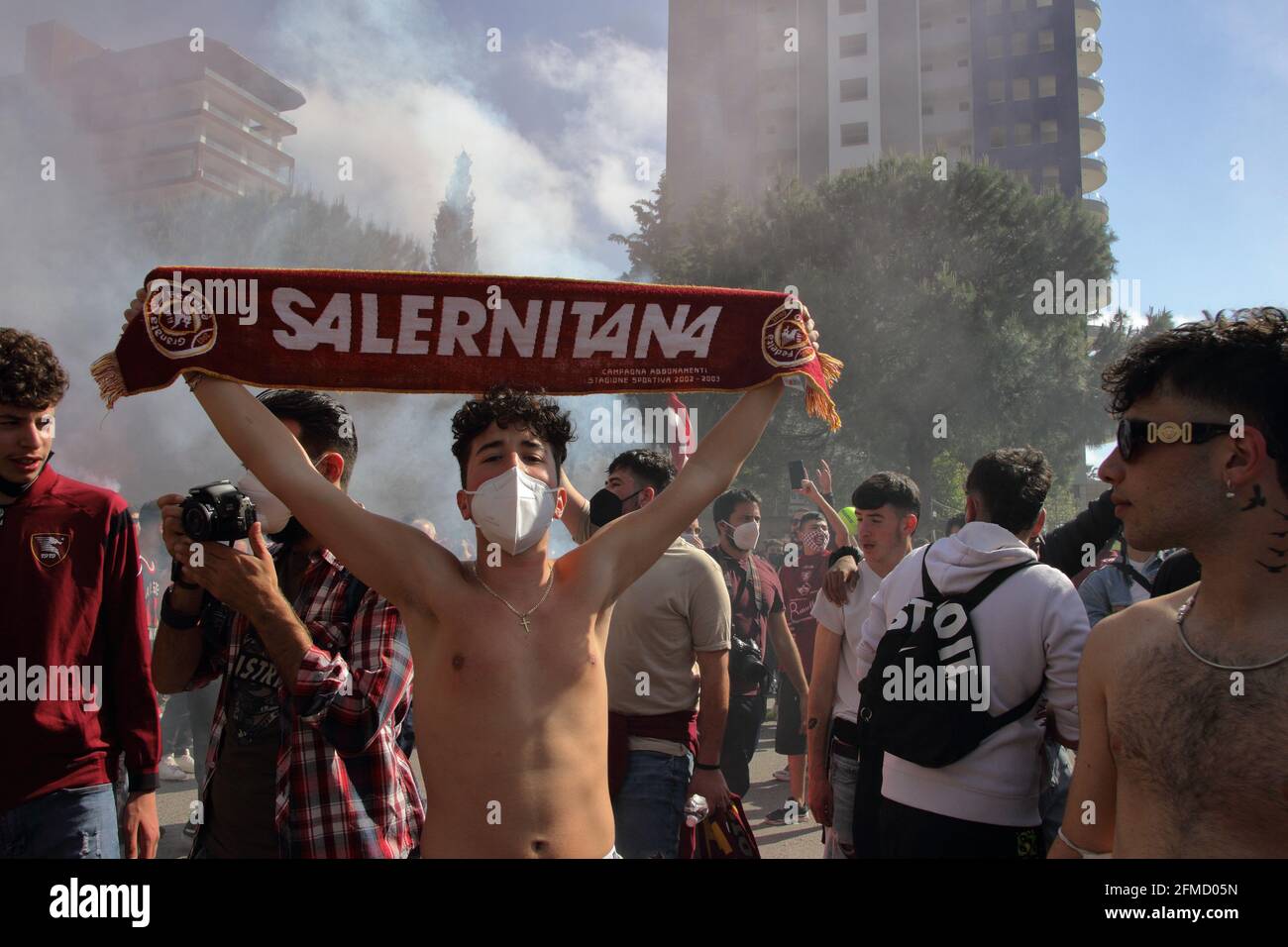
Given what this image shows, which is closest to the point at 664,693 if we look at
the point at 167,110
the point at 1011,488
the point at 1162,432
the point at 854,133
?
the point at 1011,488

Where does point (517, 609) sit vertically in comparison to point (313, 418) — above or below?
below

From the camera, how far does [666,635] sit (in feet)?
13.5

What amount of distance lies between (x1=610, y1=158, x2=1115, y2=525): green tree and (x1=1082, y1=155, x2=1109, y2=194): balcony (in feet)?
95.8

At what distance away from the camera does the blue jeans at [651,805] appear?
12.6ft

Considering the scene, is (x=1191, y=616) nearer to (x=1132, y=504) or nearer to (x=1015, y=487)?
(x=1132, y=504)

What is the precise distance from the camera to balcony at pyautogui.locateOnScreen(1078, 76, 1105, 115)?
2141 inches

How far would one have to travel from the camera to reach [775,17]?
183 ft

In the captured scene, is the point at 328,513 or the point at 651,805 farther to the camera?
the point at 651,805

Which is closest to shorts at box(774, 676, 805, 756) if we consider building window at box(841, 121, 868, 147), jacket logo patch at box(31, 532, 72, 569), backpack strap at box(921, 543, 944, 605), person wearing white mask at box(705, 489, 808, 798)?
person wearing white mask at box(705, 489, 808, 798)

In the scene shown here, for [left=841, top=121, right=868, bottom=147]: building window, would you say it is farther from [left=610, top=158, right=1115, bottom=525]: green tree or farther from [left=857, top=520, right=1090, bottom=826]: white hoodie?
[left=857, top=520, right=1090, bottom=826]: white hoodie

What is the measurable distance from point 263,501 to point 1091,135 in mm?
63427

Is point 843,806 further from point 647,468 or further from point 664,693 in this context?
point 647,468

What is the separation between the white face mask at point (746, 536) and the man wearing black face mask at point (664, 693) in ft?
6.89

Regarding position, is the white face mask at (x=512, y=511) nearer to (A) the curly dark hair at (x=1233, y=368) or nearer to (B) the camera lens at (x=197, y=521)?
(B) the camera lens at (x=197, y=521)
